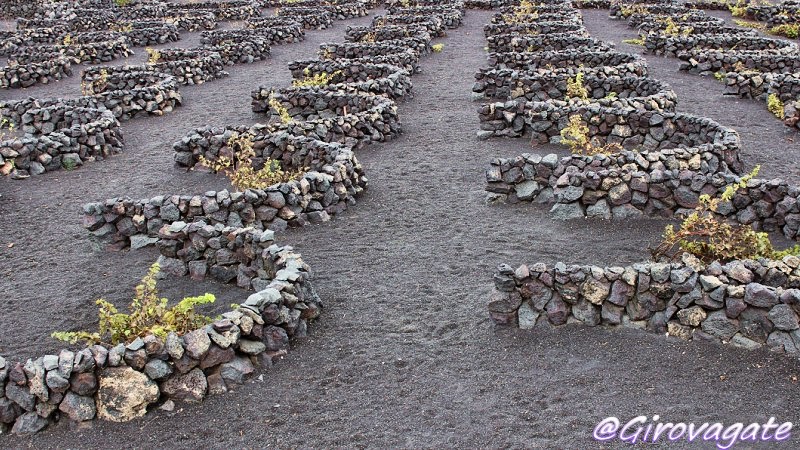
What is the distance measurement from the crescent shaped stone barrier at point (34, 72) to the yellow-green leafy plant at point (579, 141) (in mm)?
17339

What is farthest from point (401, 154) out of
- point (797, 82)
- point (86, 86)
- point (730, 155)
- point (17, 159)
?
point (86, 86)

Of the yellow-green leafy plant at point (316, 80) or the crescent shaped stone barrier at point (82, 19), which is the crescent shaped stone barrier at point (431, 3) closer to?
the crescent shaped stone barrier at point (82, 19)

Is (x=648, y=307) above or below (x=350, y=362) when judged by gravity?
above

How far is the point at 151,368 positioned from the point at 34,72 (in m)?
20.2

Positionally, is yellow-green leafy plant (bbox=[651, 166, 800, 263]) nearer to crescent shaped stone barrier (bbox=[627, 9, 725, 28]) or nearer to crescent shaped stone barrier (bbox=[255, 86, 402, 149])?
crescent shaped stone barrier (bbox=[255, 86, 402, 149])

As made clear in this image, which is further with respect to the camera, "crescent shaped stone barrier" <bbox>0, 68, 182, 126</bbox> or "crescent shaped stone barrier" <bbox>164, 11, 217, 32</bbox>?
"crescent shaped stone barrier" <bbox>164, 11, 217, 32</bbox>

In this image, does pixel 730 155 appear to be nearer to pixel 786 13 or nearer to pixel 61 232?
pixel 61 232

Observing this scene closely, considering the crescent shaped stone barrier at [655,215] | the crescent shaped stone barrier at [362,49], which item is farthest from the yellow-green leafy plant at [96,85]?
the crescent shaped stone barrier at [655,215]

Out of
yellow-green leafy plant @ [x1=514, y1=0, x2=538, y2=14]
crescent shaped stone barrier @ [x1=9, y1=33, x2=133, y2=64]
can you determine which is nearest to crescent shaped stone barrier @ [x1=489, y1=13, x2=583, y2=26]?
yellow-green leafy plant @ [x1=514, y1=0, x2=538, y2=14]

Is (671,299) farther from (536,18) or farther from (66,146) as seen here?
(536,18)

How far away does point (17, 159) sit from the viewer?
15664 mm

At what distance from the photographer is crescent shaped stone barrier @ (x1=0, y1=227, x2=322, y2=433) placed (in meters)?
7.47

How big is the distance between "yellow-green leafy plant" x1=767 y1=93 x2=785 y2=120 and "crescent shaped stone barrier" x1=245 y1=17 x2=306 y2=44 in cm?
1793

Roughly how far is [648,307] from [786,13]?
24956 millimetres
